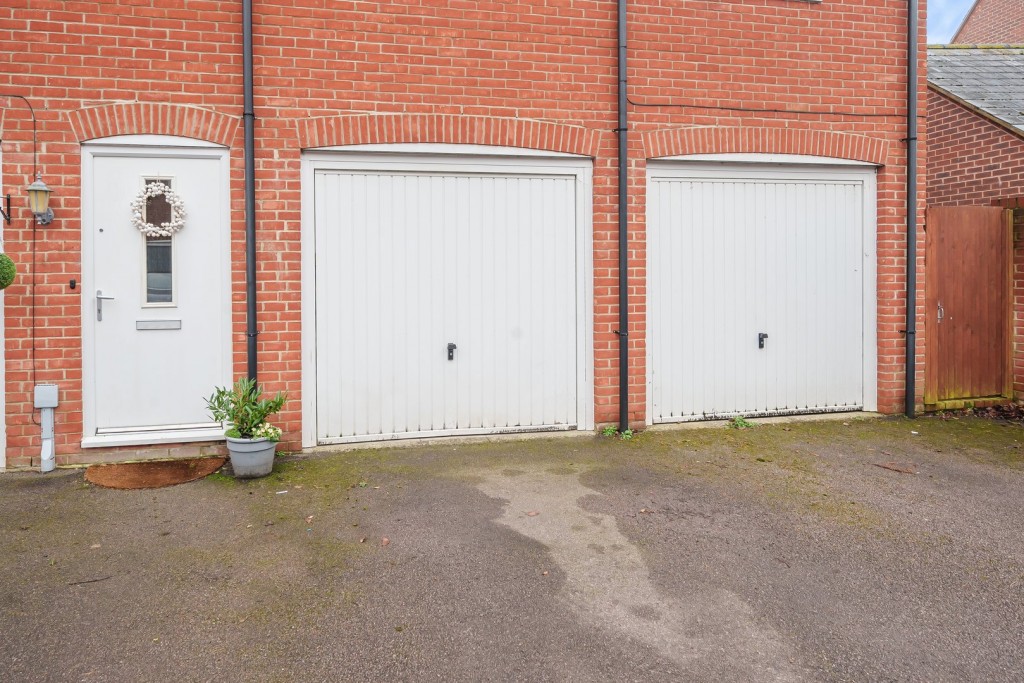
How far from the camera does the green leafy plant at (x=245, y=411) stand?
4887 mm

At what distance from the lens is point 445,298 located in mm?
5762

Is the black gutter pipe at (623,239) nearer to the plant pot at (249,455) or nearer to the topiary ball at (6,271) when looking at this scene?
the plant pot at (249,455)

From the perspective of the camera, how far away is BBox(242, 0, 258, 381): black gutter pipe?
17.1 feet

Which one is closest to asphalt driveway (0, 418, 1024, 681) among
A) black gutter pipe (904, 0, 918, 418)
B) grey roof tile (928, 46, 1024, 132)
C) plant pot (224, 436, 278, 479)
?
plant pot (224, 436, 278, 479)

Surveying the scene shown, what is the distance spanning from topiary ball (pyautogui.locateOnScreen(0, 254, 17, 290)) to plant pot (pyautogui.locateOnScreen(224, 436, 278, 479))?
1.73 m

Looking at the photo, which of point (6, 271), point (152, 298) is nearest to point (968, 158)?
point (152, 298)

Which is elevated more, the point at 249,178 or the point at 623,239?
the point at 249,178

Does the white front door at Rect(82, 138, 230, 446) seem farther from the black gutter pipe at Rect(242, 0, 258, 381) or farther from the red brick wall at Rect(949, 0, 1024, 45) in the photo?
the red brick wall at Rect(949, 0, 1024, 45)

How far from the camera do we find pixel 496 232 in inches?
230

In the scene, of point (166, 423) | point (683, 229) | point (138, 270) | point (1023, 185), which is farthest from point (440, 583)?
point (1023, 185)

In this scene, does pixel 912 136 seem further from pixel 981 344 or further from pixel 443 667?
pixel 443 667

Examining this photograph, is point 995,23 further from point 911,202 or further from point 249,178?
point 249,178

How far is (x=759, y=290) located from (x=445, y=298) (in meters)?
2.86

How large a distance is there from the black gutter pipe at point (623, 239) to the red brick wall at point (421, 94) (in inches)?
2.9
